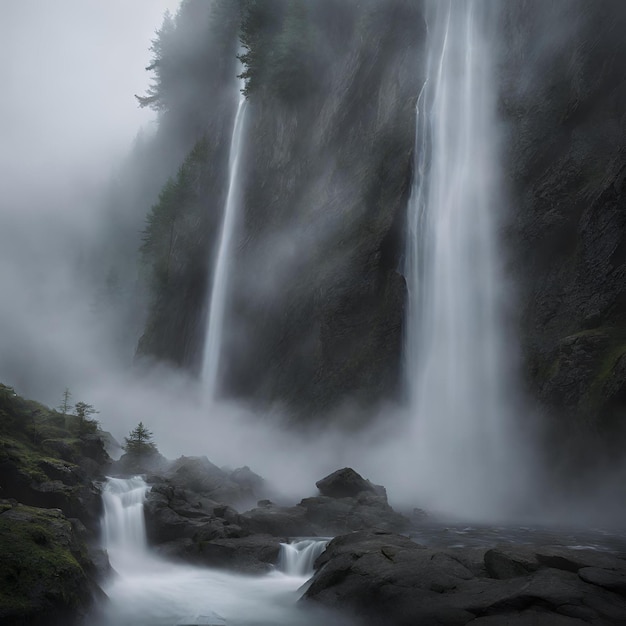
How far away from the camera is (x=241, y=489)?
2383cm

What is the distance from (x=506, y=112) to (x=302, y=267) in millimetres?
15278

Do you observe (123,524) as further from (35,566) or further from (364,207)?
(364,207)

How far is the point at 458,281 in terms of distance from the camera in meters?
26.8

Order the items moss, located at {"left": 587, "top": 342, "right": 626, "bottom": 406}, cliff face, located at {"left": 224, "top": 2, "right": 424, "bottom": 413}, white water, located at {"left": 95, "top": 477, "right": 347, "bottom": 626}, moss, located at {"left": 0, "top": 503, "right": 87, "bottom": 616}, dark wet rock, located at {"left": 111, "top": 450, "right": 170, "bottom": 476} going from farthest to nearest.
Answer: cliff face, located at {"left": 224, "top": 2, "right": 424, "bottom": 413}, dark wet rock, located at {"left": 111, "top": 450, "right": 170, "bottom": 476}, moss, located at {"left": 587, "top": 342, "right": 626, "bottom": 406}, white water, located at {"left": 95, "top": 477, "right": 347, "bottom": 626}, moss, located at {"left": 0, "top": 503, "right": 87, "bottom": 616}

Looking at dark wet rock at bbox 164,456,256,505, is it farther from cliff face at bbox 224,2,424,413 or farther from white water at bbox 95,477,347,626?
cliff face at bbox 224,2,424,413

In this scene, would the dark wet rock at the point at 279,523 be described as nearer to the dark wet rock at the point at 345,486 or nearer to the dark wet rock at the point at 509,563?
the dark wet rock at the point at 345,486

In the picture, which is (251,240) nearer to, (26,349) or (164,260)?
(164,260)

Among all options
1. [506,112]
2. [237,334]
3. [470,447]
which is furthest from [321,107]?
[470,447]

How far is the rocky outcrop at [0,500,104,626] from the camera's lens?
8.06 m

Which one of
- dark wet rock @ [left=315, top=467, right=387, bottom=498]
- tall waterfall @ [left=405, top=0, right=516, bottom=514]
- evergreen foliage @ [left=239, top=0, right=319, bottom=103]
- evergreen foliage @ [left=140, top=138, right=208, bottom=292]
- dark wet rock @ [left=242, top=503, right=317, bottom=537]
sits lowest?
dark wet rock @ [left=242, top=503, right=317, bottom=537]

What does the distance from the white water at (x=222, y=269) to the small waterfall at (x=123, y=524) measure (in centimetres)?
2125

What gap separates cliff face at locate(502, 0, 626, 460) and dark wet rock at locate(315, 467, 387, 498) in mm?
7527

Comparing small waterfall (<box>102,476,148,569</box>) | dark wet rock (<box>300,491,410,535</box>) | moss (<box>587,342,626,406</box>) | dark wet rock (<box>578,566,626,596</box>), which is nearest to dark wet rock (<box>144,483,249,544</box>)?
small waterfall (<box>102,476,148,569</box>)

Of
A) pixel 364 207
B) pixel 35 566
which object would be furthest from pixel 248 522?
pixel 364 207
